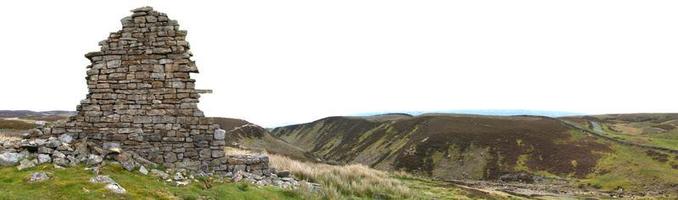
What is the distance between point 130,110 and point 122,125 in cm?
57

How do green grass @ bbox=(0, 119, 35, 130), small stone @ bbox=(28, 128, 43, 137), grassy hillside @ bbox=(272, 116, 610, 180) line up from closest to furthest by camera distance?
small stone @ bbox=(28, 128, 43, 137), green grass @ bbox=(0, 119, 35, 130), grassy hillside @ bbox=(272, 116, 610, 180)

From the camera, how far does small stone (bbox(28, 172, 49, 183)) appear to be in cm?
1223

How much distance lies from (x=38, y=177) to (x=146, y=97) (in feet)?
16.1

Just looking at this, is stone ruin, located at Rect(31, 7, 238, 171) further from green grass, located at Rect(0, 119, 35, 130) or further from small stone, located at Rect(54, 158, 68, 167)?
green grass, located at Rect(0, 119, 35, 130)

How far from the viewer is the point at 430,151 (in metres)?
98.2

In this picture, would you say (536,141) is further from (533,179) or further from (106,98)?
(106,98)

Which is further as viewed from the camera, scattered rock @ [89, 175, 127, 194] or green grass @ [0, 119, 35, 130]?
green grass @ [0, 119, 35, 130]

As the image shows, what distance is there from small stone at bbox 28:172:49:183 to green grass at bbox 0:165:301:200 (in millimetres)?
156

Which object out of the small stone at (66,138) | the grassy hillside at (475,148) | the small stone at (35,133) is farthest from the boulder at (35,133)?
the grassy hillside at (475,148)

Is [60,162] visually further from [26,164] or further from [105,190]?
[105,190]

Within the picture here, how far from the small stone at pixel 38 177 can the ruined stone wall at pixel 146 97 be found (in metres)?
4.07

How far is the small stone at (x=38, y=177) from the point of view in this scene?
12.2m

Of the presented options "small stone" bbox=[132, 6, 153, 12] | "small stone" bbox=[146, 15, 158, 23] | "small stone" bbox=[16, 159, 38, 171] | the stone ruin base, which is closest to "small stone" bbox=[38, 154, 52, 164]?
the stone ruin base

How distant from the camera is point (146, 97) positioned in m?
16.8
